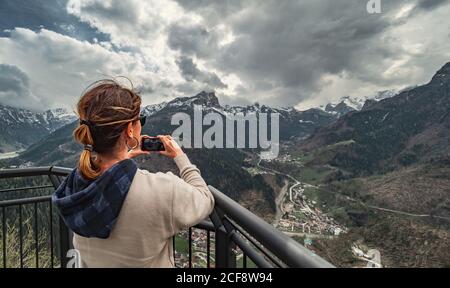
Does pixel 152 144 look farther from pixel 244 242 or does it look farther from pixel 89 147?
pixel 244 242

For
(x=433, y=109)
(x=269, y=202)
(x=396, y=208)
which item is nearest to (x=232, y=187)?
(x=269, y=202)

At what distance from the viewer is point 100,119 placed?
117 cm

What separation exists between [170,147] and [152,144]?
143 mm

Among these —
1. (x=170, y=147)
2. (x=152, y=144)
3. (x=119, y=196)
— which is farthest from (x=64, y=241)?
(x=119, y=196)

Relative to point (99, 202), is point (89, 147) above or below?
above

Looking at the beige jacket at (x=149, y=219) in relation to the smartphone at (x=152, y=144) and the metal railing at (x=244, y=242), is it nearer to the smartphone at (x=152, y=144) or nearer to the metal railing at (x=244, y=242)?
the metal railing at (x=244, y=242)

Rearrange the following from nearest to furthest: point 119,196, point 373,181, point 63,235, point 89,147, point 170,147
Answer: point 119,196, point 89,147, point 170,147, point 63,235, point 373,181

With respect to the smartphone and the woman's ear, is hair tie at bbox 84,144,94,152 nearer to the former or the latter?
the woman's ear

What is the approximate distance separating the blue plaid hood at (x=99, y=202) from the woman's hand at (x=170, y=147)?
0.87 ft

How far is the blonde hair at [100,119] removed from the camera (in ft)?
3.87

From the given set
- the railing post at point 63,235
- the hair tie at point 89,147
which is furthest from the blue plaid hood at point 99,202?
the railing post at point 63,235
